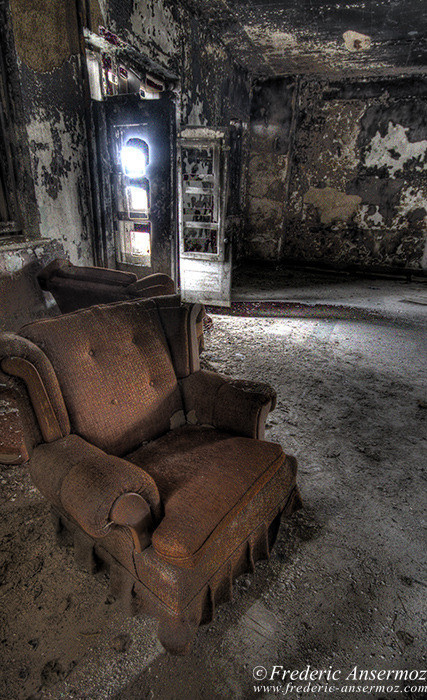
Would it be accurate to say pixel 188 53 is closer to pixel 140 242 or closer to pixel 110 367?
pixel 140 242

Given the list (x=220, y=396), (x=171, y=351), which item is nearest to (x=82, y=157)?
(x=171, y=351)

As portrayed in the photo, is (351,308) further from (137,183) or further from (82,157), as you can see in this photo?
(82,157)

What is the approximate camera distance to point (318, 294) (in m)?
6.50

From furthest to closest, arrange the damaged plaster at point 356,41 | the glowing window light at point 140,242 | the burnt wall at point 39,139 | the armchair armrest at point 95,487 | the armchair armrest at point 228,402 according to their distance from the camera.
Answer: the damaged plaster at point 356,41 < the glowing window light at point 140,242 < the burnt wall at point 39,139 < the armchair armrest at point 228,402 < the armchair armrest at point 95,487

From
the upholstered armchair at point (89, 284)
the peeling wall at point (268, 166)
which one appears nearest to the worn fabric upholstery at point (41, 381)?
the upholstered armchair at point (89, 284)

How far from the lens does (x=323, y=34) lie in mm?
5465

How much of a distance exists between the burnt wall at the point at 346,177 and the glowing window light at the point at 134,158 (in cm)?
414

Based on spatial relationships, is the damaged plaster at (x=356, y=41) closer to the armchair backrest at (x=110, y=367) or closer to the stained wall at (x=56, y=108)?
the stained wall at (x=56, y=108)

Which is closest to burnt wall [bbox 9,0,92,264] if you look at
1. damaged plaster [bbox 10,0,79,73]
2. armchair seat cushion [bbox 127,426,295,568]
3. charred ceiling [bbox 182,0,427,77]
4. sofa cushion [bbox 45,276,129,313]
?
damaged plaster [bbox 10,0,79,73]

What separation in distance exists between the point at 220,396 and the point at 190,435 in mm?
241

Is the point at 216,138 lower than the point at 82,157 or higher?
higher

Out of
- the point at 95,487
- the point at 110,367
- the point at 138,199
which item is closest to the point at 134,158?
the point at 138,199

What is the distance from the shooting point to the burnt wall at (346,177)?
7.16m

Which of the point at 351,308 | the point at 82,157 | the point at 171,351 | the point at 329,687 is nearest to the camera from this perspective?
the point at 329,687
